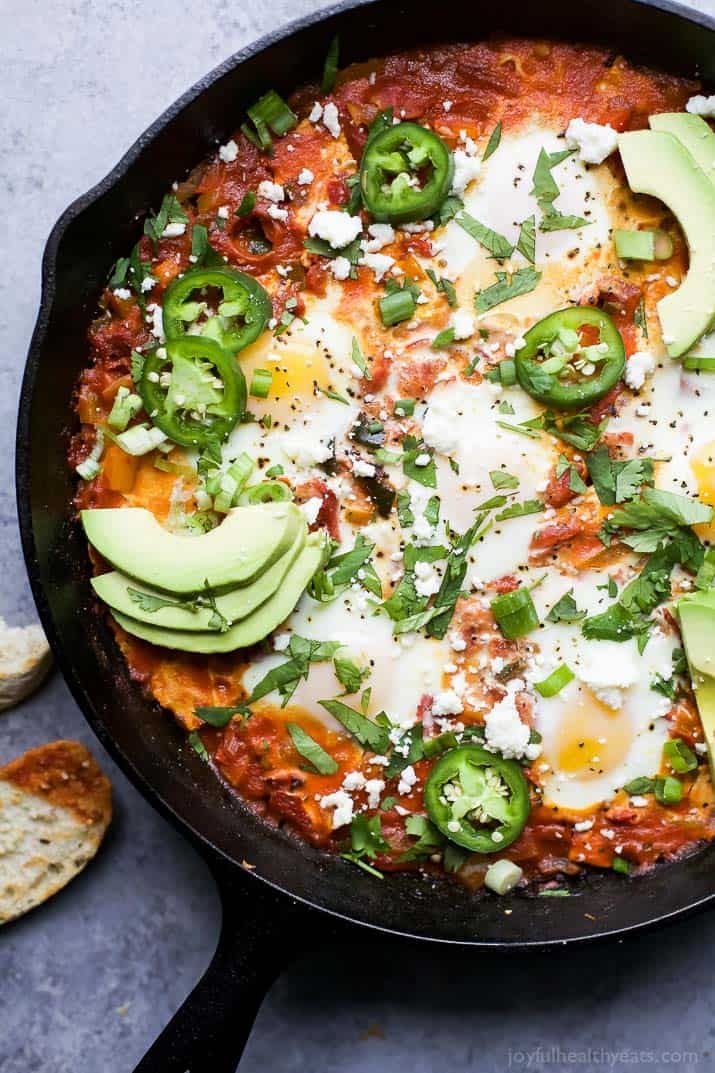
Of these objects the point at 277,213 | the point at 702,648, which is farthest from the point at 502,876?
the point at 277,213

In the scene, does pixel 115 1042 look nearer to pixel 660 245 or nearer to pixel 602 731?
pixel 602 731

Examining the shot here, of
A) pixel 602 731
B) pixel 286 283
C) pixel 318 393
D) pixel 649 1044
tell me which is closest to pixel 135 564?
pixel 318 393

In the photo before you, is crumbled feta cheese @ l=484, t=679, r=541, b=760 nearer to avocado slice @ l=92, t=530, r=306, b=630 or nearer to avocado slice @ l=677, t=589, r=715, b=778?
avocado slice @ l=677, t=589, r=715, b=778

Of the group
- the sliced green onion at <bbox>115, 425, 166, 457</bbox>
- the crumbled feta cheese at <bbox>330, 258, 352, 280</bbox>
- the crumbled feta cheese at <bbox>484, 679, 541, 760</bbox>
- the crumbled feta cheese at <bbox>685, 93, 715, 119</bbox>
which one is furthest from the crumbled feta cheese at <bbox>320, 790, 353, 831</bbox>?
the crumbled feta cheese at <bbox>685, 93, 715, 119</bbox>

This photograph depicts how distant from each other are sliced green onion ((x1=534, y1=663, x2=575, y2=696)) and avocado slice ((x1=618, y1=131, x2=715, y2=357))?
96cm

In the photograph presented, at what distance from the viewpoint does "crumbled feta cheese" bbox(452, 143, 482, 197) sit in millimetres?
3107

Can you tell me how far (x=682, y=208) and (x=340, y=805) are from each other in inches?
77.2

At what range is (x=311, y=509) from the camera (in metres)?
3.06

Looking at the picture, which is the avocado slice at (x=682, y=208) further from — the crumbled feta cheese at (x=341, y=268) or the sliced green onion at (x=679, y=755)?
the sliced green onion at (x=679, y=755)

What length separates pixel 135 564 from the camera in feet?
9.70

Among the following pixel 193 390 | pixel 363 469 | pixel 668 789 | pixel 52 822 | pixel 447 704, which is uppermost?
pixel 193 390

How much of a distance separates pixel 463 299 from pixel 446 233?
0.20 m

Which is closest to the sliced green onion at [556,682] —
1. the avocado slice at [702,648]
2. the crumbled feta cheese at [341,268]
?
the avocado slice at [702,648]

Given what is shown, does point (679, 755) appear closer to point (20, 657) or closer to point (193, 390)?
point (193, 390)
